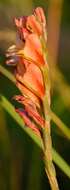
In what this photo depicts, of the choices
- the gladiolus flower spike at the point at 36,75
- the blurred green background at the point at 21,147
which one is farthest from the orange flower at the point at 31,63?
the blurred green background at the point at 21,147

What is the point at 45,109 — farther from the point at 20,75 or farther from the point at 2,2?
the point at 2,2

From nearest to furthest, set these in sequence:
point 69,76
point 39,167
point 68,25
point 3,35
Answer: point 3,35 → point 39,167 → point 69,76 → point 68,25

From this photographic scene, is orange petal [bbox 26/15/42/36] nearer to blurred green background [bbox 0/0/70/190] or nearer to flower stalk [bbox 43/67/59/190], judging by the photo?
flower stalk [bbox 43/67/59/190]

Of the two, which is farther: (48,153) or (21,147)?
(21,147)

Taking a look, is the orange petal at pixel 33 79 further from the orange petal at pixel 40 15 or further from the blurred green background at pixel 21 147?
the blurred green background at pixel 21 147

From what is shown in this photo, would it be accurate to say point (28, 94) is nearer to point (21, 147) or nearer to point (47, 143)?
point (47, 143)

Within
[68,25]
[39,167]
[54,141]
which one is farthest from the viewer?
[68,25]

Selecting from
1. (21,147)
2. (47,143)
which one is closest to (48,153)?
(47,143)

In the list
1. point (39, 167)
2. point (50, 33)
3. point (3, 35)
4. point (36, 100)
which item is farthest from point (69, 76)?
point (36, 100)
